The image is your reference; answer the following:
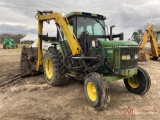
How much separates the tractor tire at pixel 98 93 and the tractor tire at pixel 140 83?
5.16 feet

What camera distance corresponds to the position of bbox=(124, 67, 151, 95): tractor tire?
17.9 ft

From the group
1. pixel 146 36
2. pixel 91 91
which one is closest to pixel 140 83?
pixel 91 91

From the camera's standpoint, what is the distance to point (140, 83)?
560cm

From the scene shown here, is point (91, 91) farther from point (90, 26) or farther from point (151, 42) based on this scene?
point (151, 42)

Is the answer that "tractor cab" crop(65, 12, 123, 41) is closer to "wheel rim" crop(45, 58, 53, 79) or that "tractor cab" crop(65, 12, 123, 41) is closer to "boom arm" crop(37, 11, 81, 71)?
"boom arm" crop(37, 11, 81, 71)

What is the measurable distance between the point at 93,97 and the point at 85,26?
2.28 meters

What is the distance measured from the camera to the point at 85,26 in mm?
5926

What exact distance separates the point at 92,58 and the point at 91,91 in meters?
0.88

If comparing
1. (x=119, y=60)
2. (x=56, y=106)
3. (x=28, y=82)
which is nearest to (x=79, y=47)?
(x=119, y=60)

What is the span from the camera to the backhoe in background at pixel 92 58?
15.8 feet

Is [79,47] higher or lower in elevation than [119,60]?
higher

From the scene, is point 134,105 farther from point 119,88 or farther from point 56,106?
point 56,106

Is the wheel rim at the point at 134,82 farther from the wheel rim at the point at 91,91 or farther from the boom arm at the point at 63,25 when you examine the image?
the boom arm at the point at 63,25

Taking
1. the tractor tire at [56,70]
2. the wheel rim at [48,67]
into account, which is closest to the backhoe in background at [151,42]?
the wheel rim at [48,67]
